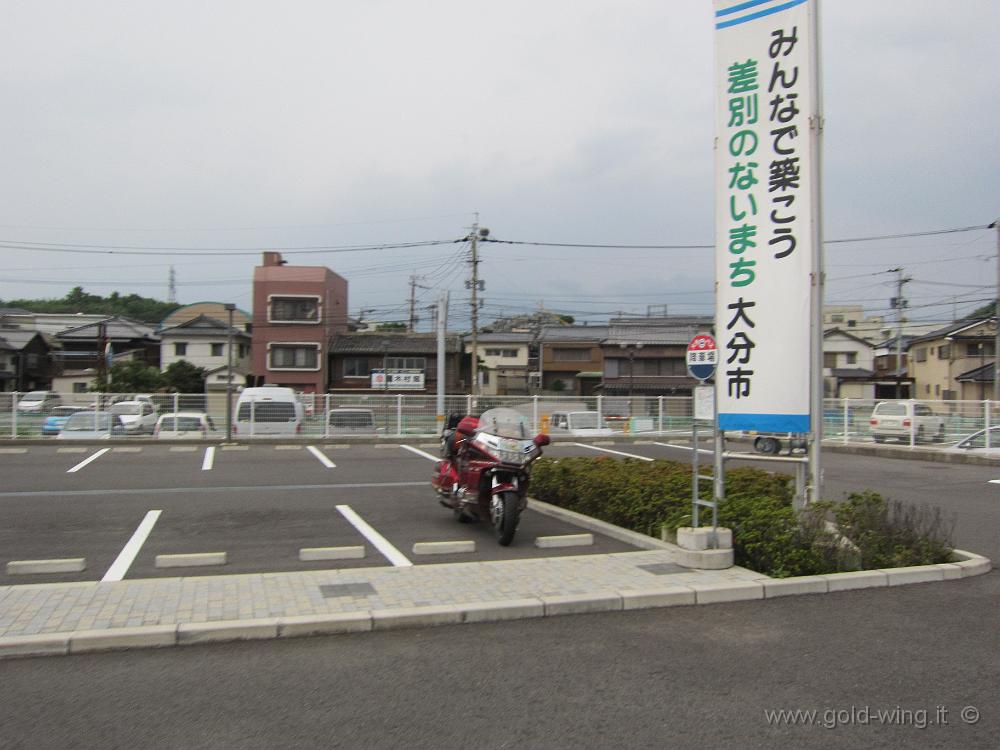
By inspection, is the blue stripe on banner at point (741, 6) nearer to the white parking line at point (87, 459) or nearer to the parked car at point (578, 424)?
the white parking line at point (87, 459)

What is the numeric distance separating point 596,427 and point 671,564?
2119 centimetres

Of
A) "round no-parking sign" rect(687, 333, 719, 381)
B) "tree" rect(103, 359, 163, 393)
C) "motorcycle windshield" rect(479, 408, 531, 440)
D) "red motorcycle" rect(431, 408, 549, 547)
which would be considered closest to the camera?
"round no-parking sign" rect(687, 333, 719, 381)

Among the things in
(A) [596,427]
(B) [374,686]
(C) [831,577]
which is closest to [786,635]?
(C) [831,577]

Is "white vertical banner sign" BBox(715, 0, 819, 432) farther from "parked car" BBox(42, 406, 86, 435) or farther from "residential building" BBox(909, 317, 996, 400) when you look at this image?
"residential building" BBox(909, 317, 996, 400)

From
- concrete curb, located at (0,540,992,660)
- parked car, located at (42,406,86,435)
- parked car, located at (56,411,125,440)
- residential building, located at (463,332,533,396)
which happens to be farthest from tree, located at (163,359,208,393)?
concrete curb, located at (0,540,992,660)

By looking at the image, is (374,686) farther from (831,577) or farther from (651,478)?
(651,478)

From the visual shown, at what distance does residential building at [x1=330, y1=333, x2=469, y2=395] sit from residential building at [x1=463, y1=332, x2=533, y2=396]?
10.3 meters

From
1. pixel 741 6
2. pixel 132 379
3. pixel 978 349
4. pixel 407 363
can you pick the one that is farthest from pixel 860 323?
pixel 741 6

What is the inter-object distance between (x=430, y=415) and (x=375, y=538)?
18.0m

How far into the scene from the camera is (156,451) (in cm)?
2083

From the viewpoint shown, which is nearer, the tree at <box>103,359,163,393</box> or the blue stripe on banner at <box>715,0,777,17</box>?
the blue stripe on banner at <box>715,0,777,17</box>

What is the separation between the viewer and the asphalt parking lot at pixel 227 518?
7.58 meters

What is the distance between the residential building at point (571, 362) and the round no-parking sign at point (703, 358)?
47.6 meters

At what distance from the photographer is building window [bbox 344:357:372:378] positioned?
158 ft
